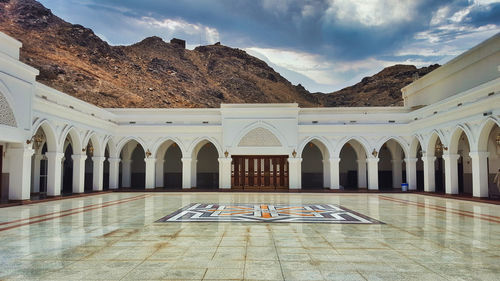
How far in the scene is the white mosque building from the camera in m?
15.7

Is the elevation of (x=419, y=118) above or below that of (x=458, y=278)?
above

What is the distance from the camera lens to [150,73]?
62.2 m

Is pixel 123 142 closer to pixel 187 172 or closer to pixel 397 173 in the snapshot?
pixel 187 172

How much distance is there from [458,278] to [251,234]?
382cm

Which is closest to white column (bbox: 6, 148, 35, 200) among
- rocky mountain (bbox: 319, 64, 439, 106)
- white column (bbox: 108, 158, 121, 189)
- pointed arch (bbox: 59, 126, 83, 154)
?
pointed arch (bbox: 59, 126, 83, 154)

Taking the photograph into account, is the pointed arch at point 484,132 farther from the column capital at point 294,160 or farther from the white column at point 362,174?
the column capital at point 294,160

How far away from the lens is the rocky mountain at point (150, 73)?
4972 cm

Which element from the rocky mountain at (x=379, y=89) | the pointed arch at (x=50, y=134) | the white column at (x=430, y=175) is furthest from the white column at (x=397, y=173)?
the rocky mountain at (x=379, y=89)

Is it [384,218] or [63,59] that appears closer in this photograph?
[384,218]

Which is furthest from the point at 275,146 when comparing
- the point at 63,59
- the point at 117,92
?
the point at 63,59

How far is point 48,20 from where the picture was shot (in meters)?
59.9

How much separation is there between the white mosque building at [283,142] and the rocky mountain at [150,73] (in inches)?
1128

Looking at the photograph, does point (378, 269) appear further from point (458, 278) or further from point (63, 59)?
point (63, 59)

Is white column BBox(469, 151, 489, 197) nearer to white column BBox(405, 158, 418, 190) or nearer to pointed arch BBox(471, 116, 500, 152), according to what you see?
pointed arch BBox(471, 116, 500, 152)
